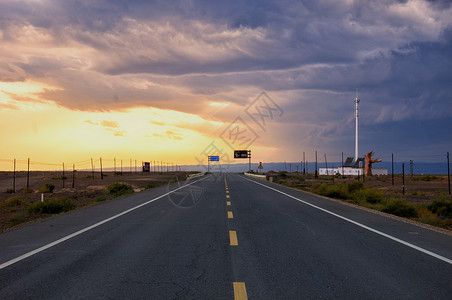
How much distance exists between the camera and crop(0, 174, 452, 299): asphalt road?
4.97 metres

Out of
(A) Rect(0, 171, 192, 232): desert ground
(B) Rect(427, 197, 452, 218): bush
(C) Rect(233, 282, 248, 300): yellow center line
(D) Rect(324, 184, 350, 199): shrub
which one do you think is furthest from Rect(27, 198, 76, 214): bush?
(B) Rect(427, 197, 452, 218): bush

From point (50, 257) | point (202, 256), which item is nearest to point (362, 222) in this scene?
point (202, 256)

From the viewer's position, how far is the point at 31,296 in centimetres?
469

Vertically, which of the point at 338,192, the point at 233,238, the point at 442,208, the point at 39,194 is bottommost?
the point at 39,194

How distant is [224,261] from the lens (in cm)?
654

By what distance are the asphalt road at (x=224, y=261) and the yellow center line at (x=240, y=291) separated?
0.01 metres

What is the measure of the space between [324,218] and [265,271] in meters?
7.44

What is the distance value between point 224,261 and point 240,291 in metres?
1.67

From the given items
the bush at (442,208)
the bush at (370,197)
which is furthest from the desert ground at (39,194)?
the bush at (442,208)

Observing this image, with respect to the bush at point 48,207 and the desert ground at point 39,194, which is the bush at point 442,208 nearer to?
the bush at point 48,207

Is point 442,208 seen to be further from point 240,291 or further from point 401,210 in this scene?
point 240,291

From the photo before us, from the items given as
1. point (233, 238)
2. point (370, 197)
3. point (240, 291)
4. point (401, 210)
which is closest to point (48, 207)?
point (233, 238)

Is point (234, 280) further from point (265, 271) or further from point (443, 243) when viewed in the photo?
point (443, 243)

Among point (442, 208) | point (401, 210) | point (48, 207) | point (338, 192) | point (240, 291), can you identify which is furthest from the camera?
point (338, 192)
